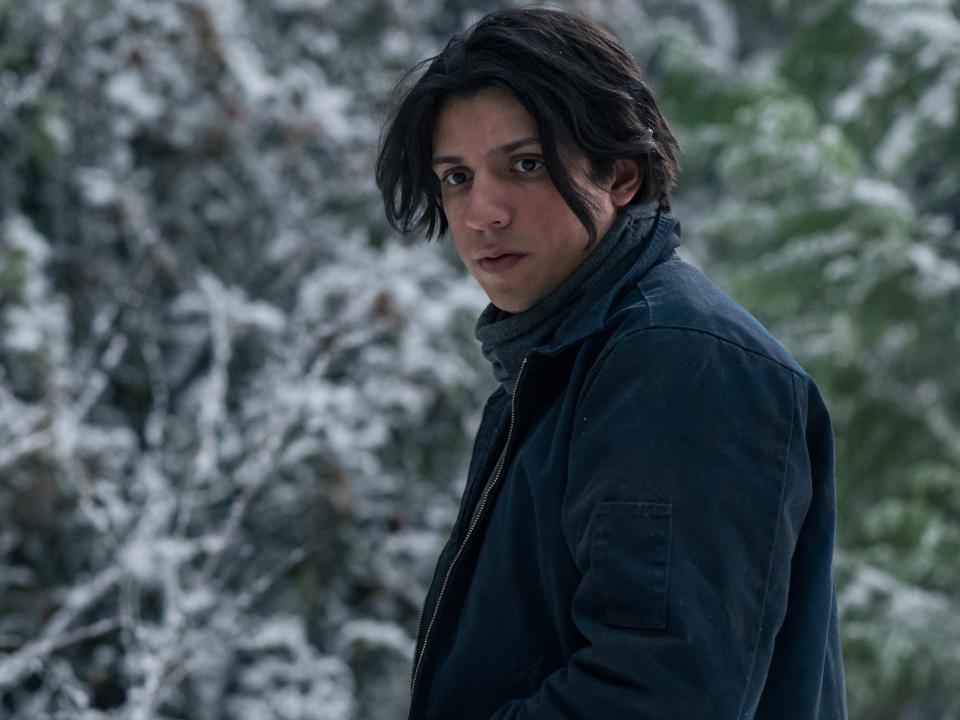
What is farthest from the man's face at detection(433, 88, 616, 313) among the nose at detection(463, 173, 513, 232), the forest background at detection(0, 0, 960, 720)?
the forest background at detection(0, 0, 960, 720)

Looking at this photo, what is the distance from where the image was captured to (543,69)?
3.88 feet

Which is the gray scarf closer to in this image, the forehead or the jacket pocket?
the forehead

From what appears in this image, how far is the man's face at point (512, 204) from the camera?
1207 mm

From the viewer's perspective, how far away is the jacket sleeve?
0.97 m

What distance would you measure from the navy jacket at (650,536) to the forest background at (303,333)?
106 inches

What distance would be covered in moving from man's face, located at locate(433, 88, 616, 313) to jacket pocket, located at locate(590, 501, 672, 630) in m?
0.31

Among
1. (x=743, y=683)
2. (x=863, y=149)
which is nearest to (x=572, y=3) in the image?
(x=863, y=149)

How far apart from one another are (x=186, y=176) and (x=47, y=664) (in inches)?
86.3

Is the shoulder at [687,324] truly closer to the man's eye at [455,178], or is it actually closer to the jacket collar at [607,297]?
the jacket collar at [607,297]

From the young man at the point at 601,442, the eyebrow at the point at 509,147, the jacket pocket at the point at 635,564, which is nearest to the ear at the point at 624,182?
the young man at the point at 601,442

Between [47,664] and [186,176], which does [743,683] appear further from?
[186,176]

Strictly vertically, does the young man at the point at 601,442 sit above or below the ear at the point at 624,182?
below

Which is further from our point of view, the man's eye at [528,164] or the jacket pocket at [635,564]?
the man's eye at [528,164]

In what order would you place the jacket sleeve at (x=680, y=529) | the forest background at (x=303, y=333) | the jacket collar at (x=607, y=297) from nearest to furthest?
the jacket sleeve at (x=680, y=529) < the jacket collar at (x=607, y=297) < the forest background at (x=303, y=333)
